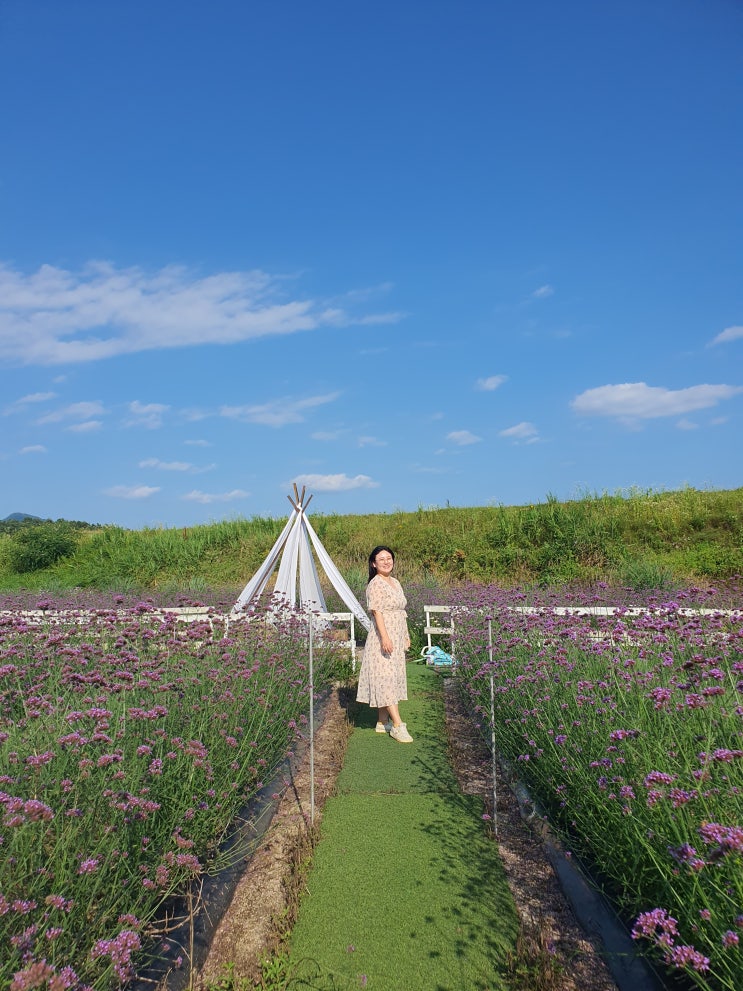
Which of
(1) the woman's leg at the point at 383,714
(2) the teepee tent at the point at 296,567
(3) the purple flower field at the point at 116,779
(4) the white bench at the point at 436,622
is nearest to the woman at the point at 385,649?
(1) the woman's leg at the point at 383,714

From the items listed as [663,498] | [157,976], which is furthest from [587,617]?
[663,498]

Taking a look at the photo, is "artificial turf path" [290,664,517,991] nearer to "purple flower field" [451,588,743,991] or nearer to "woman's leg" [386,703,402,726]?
"purple flower field" [451,588,743,991]

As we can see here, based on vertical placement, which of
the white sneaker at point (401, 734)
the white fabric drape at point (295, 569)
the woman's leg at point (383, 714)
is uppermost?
the white fabric drape at point (295, 569)

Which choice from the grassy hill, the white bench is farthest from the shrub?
the white bench

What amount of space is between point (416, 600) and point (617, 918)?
30.6 ft

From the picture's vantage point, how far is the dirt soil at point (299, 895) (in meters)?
2.82

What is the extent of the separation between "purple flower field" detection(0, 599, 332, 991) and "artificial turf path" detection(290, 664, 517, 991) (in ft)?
1.90

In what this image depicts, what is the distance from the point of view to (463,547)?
1694 centimetres

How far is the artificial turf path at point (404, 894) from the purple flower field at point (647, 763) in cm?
55

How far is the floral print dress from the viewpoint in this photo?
606 centimetres

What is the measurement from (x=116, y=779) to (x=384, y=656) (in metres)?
3.38

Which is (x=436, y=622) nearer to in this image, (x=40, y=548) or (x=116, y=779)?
(x=116, y=779)

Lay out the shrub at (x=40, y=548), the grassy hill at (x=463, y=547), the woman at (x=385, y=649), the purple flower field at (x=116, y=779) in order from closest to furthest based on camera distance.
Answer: the purple flower field at (x=116, y=779), the woman at (x=385, y=649), the grassy hill at (x=463, y=547), the shrub at (x=40, y=548)

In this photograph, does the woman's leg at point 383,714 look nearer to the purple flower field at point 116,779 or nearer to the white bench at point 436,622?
the purple flower field at point 116,779
